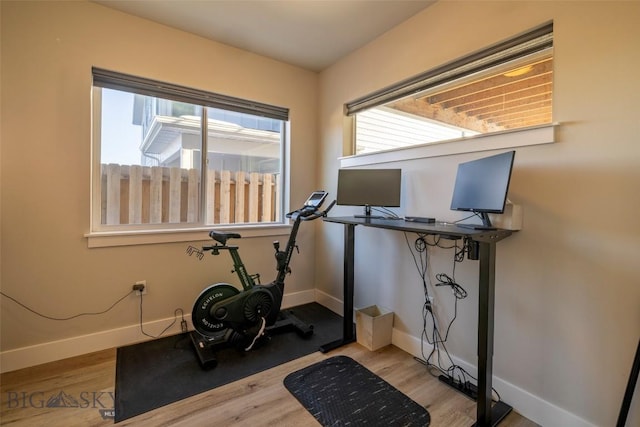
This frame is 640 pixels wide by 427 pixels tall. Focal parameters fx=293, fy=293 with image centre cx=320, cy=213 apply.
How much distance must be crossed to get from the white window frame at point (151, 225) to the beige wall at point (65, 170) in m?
0.07

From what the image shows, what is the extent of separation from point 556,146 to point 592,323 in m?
0.93

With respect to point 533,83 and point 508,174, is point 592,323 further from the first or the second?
point 533,83

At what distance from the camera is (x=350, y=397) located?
184cm

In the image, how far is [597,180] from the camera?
146cm

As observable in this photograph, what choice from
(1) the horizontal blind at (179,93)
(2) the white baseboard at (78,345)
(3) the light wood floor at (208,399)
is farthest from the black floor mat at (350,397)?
(1) the horizontal blind at (179,93)

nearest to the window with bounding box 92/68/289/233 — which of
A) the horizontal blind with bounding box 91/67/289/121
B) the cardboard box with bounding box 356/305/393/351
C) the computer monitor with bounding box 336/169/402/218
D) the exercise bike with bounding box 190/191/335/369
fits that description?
the horizontal blind with bounding box 91/67/289/121

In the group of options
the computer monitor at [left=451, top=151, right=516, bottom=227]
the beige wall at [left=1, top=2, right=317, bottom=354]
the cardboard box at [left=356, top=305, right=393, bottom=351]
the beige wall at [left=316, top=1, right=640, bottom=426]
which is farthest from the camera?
the cardboard box at [left=356, top=305, right=393, bottom=351]

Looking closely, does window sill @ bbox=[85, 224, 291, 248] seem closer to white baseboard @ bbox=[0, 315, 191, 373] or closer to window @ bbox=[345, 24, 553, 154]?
white baseboard @ bbox=[0, 315, 191, 373]

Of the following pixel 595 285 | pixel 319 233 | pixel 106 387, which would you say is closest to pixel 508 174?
pixel 595 285

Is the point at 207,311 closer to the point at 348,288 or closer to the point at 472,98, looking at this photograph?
the point at 348,288

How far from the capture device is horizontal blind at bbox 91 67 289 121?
236 centimetres

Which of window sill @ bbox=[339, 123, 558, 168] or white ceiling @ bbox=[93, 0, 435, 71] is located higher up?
white ceiling @ bbox=[93, 0, 435, 71]

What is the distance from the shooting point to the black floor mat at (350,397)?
65.5 inches

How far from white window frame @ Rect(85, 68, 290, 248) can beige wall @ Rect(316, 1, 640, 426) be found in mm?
1857
